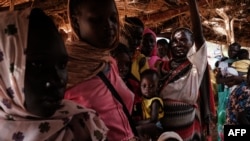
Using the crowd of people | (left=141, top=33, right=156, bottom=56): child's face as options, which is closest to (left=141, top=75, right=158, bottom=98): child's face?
the crowd of people

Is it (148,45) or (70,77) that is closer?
(70,77)

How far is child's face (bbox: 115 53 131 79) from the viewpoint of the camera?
270cm

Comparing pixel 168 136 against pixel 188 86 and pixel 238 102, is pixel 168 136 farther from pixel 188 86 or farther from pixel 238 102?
pixel 238 102

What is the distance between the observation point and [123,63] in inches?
107

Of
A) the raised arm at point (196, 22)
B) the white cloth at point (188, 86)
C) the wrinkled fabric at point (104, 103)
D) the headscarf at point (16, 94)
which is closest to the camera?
the headscarf at point (16, 94)

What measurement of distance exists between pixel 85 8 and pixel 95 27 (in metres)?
0.09

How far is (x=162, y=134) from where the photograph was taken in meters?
2.86

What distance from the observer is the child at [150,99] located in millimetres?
3012

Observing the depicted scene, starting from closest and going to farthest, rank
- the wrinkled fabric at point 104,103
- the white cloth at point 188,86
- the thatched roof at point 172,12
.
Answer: the wrinkled fabric at point 104,103 < the white cloth at point 188,86 < the thatched roof at point 172,12

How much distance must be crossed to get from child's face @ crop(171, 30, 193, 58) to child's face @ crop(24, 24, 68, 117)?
180 cm

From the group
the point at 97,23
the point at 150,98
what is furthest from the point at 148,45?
the point at 97,23

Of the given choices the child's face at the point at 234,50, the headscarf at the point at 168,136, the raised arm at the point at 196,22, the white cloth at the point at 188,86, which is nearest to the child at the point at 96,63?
the raised arm at the point at 196,22

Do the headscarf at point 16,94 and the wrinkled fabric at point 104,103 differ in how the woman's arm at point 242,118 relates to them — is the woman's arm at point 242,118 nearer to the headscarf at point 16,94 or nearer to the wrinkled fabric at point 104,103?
the wrinkled fabric at point 104,103

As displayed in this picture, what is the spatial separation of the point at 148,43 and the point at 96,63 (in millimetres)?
1664
